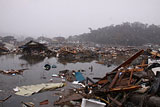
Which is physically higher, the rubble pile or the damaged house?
the damaged house

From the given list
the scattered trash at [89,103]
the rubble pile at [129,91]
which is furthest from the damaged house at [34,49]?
the scattered trash at [89,103]

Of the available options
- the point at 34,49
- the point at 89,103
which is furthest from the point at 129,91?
the point at 34,49

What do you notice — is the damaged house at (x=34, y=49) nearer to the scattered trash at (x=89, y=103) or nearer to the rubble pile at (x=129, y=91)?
the rubble pile at (x=129, y=91)

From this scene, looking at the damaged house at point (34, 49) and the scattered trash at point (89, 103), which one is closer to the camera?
the scattered trash at point (89, 103)

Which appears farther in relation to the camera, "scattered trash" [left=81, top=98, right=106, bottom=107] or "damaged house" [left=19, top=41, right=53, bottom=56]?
"damaged house" [left=19, top=41, right=53, bottom=56]

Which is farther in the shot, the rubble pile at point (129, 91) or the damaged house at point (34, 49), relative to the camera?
the damaged house at point (34, 49)

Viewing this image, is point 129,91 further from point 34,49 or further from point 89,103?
point 34,49

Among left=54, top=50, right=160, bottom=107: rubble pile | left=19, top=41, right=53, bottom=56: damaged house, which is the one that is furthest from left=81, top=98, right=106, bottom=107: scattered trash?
left=19, top=41, right=53, bottom=56: damaged house

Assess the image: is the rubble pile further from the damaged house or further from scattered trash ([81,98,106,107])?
the damaged house

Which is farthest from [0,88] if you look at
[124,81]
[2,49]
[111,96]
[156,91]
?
[2,49]

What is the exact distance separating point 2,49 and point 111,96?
1994cm

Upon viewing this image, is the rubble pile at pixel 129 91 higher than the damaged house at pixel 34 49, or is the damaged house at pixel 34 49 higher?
the damaged house at pixel 34 49

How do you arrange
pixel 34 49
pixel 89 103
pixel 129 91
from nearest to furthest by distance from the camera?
1. pixel 89 103
2. pixel 129 91
3. pixel 34 49

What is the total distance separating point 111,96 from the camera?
13.2ft
